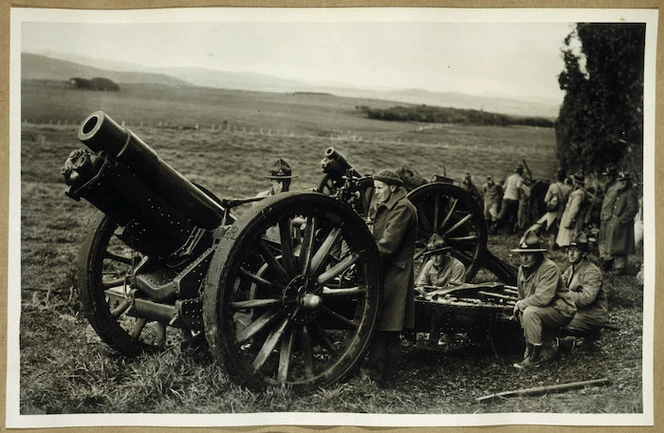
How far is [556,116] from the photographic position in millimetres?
5379

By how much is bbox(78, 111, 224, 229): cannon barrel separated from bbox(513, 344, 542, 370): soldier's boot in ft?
7.36

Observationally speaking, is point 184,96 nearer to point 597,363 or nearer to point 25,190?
point 25,190

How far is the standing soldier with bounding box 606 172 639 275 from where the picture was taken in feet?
17.1

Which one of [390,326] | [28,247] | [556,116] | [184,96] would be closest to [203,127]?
[184,96]

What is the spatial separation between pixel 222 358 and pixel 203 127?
1646 mm

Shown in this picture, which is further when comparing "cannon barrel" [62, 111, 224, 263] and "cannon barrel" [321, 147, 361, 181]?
"cannon barrel" [321, 147, 361, 181]

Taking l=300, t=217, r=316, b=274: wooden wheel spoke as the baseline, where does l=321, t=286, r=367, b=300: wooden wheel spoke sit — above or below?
below

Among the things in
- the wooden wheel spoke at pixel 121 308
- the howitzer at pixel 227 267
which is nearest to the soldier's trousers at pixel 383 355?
the howitzer at pixel 227 267

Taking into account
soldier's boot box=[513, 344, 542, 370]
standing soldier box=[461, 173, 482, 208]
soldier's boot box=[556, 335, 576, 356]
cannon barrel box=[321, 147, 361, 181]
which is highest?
cannon barrel box=[321, 147, 361, 181]

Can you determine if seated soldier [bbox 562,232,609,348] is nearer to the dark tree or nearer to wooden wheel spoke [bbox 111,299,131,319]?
the dark tree

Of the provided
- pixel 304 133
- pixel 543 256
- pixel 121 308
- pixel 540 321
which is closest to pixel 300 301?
pixel 304 133

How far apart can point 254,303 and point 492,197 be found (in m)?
2.10

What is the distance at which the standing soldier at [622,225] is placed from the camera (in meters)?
5.23

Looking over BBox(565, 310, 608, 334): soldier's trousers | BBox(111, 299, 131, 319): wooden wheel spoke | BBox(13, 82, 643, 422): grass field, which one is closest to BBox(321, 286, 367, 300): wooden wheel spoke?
BBox(13, 82, 643, 422): grass field
